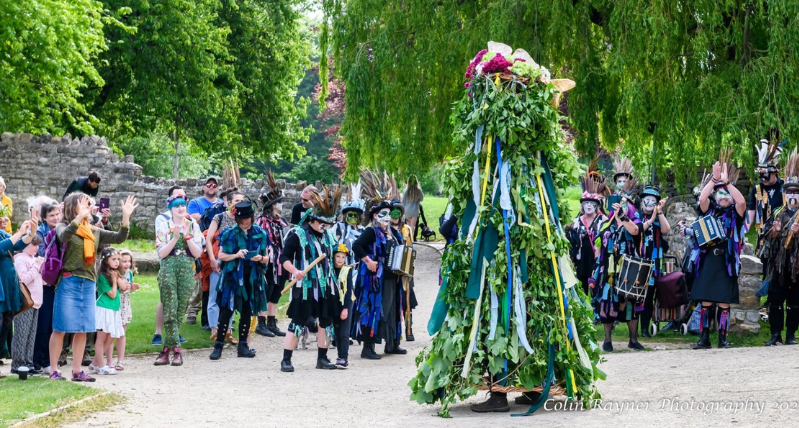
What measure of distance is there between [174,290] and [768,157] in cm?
780

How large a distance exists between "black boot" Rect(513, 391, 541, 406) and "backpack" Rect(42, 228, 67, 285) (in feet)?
14.9

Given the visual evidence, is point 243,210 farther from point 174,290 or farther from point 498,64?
point 498,64

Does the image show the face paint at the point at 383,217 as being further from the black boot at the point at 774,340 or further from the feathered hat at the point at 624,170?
the black boot at the point at 774,340

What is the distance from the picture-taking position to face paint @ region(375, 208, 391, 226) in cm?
1194

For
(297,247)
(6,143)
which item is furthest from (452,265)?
(6,143)

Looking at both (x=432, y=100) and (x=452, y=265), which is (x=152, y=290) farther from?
(x=452, y=265)

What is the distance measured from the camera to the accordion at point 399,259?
473 inches

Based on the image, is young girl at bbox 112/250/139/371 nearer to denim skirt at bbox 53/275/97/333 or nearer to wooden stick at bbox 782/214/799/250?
denim skirt at bbox 53/275/97/333

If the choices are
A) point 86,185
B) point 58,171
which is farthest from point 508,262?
point 58,171

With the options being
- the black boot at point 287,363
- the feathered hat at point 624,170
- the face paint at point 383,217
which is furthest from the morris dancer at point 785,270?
the black boot at point 287,363

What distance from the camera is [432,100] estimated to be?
732 inches

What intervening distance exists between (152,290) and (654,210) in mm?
9004

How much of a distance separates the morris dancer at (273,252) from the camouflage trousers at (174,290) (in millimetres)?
1963

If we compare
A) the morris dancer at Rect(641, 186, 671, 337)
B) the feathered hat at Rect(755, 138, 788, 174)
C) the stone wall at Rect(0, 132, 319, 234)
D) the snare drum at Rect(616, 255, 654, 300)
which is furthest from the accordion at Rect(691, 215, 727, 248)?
the stone wall at Rect(0, 132, 319, 234)
